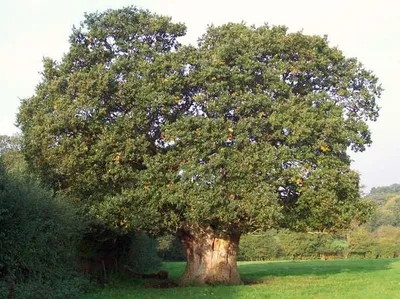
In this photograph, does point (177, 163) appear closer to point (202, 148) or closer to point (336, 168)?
point (202, 148)

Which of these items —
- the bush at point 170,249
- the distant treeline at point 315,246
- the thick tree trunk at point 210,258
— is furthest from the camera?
the distant treeline at point 315,246

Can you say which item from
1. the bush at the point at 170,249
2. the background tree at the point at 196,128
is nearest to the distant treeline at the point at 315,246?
the bush at the point at 170,249

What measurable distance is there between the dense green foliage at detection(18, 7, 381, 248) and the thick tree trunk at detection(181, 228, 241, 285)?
1.86 meters

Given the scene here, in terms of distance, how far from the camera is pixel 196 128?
26.8m

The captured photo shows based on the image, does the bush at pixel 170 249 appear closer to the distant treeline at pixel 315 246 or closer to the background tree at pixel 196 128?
the distant treeline at pixel 315 246

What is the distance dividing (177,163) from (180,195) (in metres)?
1.73

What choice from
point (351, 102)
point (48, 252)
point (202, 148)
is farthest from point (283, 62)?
point (48, 252)

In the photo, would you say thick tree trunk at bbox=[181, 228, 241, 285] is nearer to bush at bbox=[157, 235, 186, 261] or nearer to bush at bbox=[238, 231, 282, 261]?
bush at bbox=[157, 235, 186, 261]

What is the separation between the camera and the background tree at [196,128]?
26422 mm

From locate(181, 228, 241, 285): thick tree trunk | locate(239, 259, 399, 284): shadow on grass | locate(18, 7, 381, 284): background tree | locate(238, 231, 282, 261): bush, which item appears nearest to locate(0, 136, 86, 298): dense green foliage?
locate(18, 7, 381, 284): background tree

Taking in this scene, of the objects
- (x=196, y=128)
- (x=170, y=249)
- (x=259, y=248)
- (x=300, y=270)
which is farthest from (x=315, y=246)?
(x=196, y=128)

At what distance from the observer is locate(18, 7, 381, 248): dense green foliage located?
86.7 ft

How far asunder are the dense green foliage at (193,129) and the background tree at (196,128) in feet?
0.22

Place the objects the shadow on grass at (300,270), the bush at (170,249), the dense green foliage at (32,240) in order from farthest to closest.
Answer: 1. the bush at (170,249)
2. the shadow on grass at (300,270)
3. the dense green foliage at (32,240)
